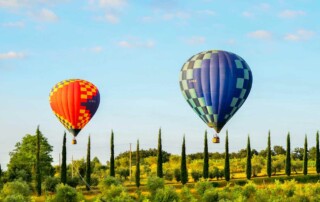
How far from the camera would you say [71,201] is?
49.6m

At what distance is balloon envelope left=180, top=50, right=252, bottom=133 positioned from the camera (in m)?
48.3

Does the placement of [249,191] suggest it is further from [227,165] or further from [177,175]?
[177,175]

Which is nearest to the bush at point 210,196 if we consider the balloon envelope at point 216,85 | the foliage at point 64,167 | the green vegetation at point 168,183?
the green vegetation at point 168,183

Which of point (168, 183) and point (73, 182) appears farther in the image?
point (168, 183)

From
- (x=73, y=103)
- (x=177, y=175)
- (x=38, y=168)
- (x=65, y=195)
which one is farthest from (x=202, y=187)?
(x=177, y=175)

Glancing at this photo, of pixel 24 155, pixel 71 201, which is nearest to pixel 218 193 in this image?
pixel 71 201

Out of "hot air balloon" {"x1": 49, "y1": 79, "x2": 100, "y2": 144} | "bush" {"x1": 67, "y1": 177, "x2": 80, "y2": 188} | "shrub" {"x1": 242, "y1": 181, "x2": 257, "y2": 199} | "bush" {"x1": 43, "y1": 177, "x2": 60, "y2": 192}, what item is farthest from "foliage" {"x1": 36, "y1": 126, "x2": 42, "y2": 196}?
"shrub" {"x1": 242, "y1": 181, "x2": 257, "y2": 199}

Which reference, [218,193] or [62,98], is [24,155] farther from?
[218,193]

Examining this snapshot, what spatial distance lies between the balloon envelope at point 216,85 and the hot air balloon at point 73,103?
44.2ft

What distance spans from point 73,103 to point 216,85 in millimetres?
17520

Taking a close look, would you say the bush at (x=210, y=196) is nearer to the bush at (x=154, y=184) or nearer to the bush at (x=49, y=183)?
the bush at (x=154, y=184)

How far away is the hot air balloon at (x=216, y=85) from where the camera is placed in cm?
4834

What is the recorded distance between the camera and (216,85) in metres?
48.2

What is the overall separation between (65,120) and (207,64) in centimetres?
1832
